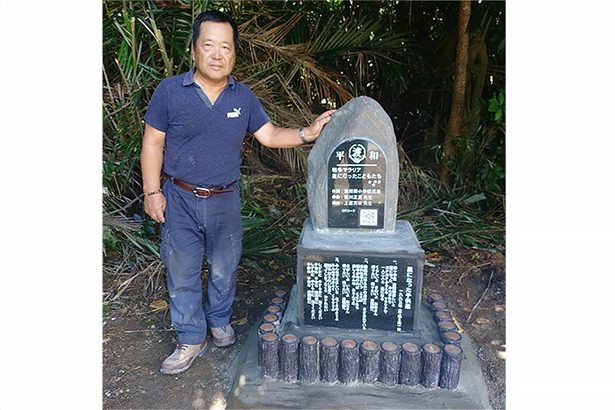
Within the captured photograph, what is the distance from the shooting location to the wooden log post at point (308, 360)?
231 cm

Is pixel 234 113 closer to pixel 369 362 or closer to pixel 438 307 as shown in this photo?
pixel 369 362

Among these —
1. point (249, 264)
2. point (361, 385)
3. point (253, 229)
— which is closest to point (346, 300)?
point (361, 385)

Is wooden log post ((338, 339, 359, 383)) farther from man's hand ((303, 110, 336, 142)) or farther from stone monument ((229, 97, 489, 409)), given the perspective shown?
man's hand ((303, 110, 336, 142))

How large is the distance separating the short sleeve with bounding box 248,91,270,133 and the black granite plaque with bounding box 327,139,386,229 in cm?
48

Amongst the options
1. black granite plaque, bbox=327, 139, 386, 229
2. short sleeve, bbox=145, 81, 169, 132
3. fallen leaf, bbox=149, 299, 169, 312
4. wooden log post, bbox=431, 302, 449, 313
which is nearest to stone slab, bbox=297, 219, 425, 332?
black granite plaque, bbox=327, 139, 386, 229

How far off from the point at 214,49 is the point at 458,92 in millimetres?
3190

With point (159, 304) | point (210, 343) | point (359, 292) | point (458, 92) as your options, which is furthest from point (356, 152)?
point (458, 92)

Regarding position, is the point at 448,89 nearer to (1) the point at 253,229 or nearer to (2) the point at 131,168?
(1) the point at 253,229

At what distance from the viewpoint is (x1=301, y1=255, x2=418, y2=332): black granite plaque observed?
2402 mm

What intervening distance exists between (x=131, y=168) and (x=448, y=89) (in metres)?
3.88

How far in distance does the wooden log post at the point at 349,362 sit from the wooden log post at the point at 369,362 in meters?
0.02

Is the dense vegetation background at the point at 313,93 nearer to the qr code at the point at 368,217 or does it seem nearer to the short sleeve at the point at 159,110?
the short sleeve at the point at 159,110

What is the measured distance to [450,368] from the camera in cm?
224

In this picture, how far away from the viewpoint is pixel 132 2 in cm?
342
